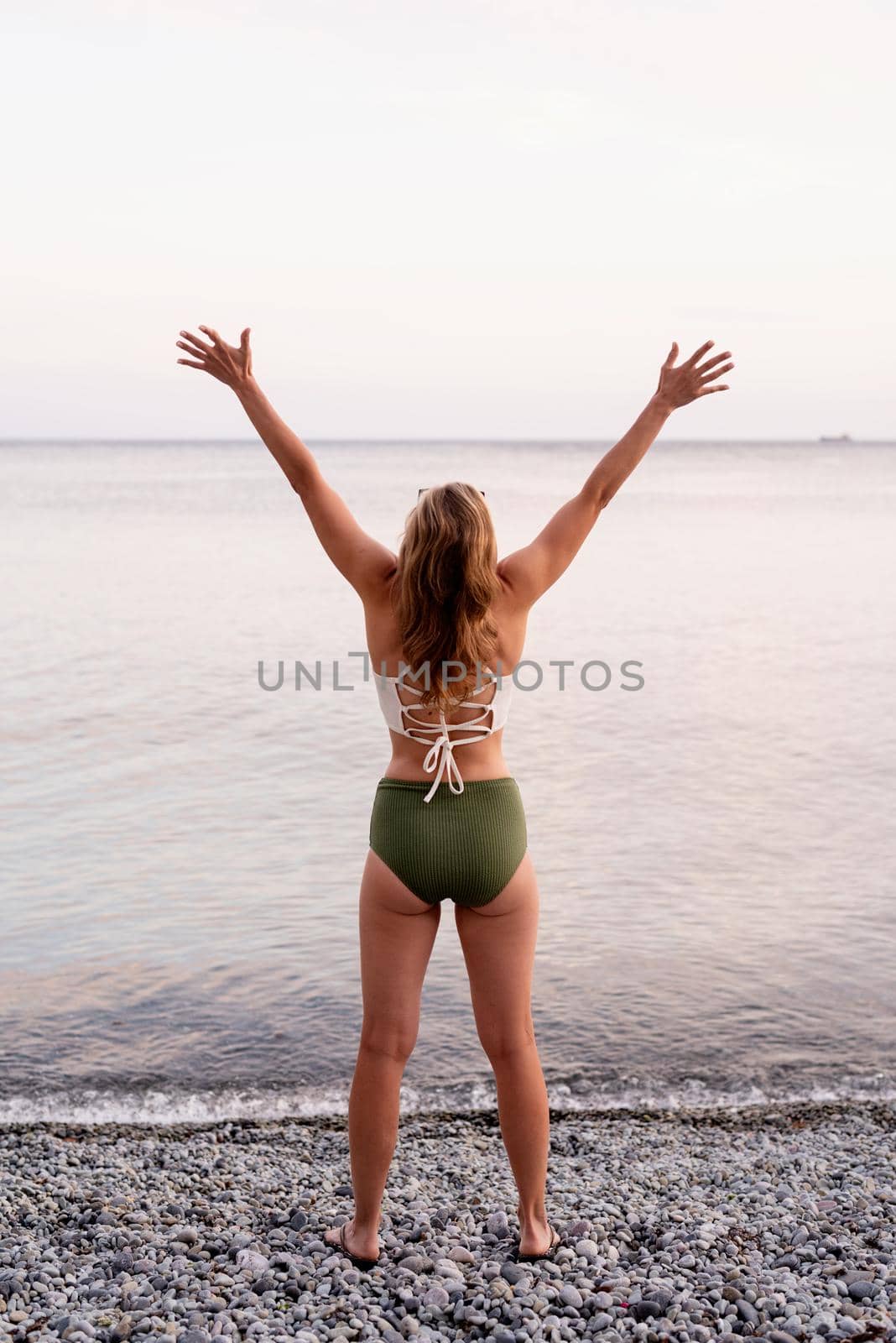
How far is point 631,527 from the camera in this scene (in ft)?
155

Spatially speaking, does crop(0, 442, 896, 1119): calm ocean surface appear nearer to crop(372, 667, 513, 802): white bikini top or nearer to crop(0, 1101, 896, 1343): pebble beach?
crop(0, 1101, 896, 1343): pebble beach

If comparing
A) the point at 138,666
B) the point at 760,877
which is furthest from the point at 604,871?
the point at 138,666

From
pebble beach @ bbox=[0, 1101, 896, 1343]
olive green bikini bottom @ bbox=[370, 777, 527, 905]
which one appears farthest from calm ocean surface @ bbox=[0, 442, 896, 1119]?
olive green bikini bottom @ bbox=[370, 777, 527, 905]

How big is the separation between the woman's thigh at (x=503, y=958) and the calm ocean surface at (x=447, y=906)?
8.64 feet

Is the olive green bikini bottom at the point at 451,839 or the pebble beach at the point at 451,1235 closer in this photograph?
the pebble beach at the point at 451,1235

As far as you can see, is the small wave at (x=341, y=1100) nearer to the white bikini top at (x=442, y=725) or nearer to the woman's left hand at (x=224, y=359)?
the white bikini top at (x=442, y=725)

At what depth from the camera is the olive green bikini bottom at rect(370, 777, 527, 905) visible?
12.0 feet

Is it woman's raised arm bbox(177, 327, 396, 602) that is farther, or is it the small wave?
the small wave

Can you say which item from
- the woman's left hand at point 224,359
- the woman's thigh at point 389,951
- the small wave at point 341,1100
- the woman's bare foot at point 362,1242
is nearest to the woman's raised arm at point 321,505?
the woman's left hand at point 224,359

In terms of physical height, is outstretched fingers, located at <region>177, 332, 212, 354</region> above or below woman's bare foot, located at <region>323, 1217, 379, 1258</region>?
above

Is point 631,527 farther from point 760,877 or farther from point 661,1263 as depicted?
point 661,1263

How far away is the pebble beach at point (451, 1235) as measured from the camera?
3.52 m

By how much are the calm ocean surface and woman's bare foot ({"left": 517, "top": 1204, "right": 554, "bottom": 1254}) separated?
2225 millimetres

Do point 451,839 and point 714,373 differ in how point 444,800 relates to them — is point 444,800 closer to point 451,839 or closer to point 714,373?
point 451,839
